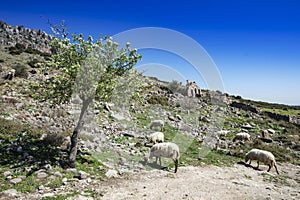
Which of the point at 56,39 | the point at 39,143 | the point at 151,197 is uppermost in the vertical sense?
the point at 56,39

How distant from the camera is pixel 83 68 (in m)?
8.99

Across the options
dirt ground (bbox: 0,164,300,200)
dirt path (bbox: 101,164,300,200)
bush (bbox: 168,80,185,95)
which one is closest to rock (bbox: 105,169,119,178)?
dirt ground (bbox: 0,164,300,200)

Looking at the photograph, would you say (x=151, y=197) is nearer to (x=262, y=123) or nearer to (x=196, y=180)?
(x=196, y=180)

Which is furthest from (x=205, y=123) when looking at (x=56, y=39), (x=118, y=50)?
(x=56, y=39)

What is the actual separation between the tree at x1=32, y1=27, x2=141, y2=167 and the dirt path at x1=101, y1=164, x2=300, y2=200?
3145 millimetres

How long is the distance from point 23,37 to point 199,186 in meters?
66.2

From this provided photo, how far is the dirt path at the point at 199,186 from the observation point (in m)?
8.45

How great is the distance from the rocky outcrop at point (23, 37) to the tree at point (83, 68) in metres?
49.3

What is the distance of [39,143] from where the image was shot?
11.5 meters

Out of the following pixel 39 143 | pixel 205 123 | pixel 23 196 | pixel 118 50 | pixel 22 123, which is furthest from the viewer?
pixel 205 123

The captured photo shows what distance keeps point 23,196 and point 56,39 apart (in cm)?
646

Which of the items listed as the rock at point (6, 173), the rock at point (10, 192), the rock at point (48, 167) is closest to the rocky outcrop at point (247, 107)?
the rock at point (48, 167)

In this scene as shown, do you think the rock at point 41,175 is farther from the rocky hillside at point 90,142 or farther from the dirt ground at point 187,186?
the dirt ground at point 187,186

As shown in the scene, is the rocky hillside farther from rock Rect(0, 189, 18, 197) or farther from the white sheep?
the white sheep
